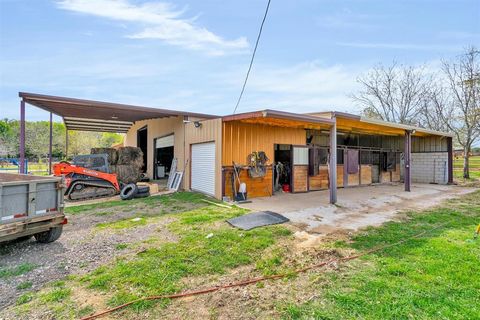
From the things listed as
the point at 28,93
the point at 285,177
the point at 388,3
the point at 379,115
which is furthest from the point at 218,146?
the point at 379,115

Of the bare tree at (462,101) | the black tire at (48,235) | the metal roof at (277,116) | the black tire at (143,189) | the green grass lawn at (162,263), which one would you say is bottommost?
the green grass lawn at (162,263)

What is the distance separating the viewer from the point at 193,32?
320 inches

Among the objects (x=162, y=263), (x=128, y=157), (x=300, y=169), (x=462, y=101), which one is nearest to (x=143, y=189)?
(x=128, y=157)

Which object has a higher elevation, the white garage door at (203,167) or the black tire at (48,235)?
the white garage door at (203,167)

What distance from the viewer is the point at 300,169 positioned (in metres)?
9.93

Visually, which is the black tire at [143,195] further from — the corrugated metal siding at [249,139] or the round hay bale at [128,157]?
the round hay bale at [128,157]

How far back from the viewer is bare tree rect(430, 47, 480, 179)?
15.9 metres

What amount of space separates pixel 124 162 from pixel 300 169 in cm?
751

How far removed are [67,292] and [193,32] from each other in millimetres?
7591

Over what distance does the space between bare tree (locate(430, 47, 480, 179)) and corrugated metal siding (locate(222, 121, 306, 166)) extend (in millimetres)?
13597

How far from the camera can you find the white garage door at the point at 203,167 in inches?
331

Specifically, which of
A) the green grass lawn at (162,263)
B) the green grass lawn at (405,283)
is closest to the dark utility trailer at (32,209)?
the green grass lawn at (162,263)

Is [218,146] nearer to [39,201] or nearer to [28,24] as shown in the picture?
[39,201]

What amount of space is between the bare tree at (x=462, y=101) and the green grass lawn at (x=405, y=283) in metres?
15.5
